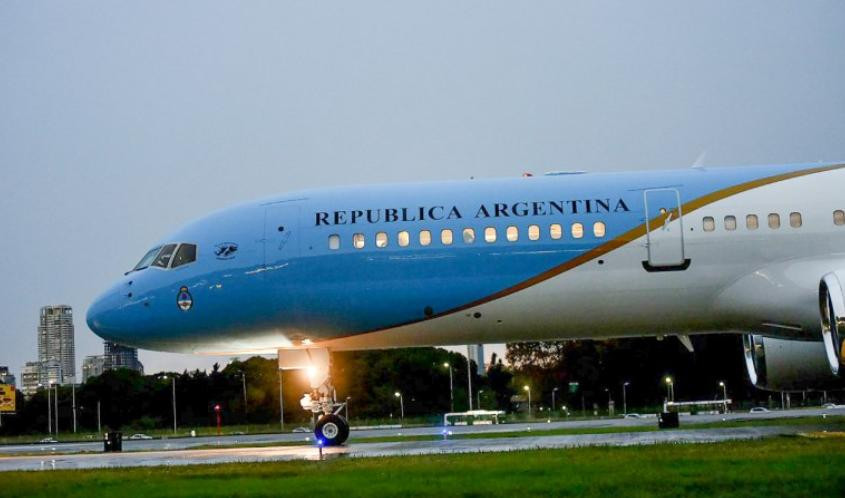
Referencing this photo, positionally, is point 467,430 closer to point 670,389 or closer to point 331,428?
point 331,428

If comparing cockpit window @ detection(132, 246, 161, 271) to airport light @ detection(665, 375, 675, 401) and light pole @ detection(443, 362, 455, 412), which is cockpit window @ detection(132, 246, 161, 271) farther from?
light pole @ detection(443, 362, 455, 412)

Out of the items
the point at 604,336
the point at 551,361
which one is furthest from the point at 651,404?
the point at 604,336

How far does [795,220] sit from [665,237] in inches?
102

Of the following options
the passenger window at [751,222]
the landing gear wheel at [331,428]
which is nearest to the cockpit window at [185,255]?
the landing gear wheel at [331,428]

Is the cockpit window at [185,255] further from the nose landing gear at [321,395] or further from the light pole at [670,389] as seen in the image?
the light pole at [670,389]

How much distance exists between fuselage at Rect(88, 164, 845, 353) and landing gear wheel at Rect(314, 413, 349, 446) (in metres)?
1.62

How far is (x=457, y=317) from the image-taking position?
2330cm

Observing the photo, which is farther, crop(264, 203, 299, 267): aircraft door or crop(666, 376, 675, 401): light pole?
crop(666, 376, 675, 401): light pole

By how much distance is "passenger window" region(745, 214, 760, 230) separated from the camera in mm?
22422

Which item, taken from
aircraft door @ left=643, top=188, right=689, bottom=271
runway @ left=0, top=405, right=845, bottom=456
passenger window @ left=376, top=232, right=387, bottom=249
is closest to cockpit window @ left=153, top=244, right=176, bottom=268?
passenger window @ left=376, top=232, right=387, bottom=249

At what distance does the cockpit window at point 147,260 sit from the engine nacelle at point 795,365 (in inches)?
534

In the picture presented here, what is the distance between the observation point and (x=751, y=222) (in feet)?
73.6

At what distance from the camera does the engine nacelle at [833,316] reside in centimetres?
2031

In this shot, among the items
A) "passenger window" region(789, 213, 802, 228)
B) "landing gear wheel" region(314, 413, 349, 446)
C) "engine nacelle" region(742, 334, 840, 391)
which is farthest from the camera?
"landing gear wheel" region(314, 413, 349, 446)
